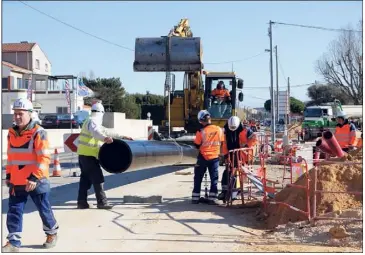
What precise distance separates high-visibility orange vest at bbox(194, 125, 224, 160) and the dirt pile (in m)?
1.81

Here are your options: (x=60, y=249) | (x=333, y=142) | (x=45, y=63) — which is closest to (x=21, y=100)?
(x=60, y=249)

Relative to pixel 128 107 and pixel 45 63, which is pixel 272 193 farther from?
pixel 45 63

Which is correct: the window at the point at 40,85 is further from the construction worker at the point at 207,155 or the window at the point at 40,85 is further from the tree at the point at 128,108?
the construction worker at the point at 207,155

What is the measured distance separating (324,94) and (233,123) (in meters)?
69.3

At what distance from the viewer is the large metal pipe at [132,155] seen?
977cm

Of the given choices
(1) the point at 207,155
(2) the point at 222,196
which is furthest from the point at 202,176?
(2) the point at 222,196

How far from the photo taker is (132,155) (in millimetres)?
9945

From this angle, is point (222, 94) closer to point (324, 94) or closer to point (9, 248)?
point (9, 248)

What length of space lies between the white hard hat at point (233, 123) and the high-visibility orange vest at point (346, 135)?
126 inches

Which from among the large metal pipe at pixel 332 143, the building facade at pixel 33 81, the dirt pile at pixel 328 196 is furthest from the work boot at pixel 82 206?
the building facade at pixel 33 81

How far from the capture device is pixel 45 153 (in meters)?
6.77

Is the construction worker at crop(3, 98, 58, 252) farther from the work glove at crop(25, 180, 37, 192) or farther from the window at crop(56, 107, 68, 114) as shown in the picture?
the window at crop(56, 107, 68, 114)

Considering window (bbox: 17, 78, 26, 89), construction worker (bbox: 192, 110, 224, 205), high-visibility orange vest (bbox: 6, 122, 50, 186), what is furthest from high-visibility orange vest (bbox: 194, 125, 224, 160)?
window (bbox: 17, 78, 26, 89)

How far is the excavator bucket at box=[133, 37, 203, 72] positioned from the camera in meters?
16.4
